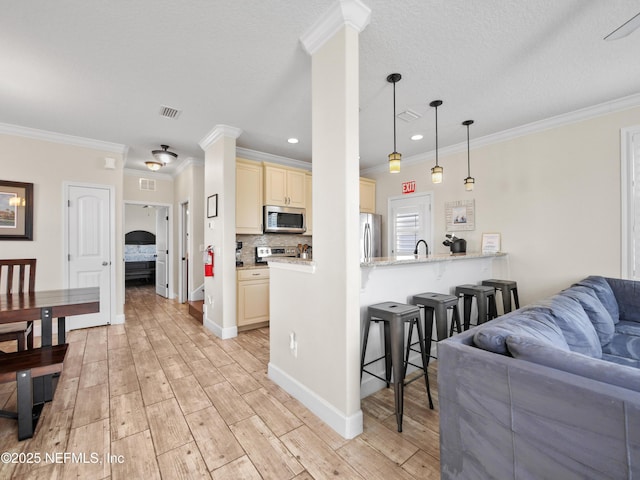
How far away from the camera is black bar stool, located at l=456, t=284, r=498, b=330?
2.86 m

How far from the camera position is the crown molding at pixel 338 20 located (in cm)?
173

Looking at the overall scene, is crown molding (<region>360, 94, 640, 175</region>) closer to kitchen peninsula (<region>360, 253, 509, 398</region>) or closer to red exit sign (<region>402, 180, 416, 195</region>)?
red exit sign (<region>402, 180, 416, 195</region>)

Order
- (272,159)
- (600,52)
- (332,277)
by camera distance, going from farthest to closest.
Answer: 1. (272,159)
2. (600,52)
3. (332,277)

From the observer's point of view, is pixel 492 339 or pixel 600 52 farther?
pixel 600 52

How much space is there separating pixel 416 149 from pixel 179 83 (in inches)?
134

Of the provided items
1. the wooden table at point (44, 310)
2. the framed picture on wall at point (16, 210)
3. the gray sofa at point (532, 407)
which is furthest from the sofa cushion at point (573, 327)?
the framed picture on wall at point (16, 210)

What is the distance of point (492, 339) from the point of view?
124cm

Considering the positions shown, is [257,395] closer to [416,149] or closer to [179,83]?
[179,83]

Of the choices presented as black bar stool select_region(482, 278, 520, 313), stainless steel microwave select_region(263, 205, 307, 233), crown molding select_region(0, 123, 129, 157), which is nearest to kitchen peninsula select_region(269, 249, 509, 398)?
black bar stool select_region(482, 278, 520, 313)

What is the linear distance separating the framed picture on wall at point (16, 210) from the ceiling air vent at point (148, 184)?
1.91 metres

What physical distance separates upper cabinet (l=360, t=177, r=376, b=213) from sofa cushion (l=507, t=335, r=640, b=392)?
4.17m

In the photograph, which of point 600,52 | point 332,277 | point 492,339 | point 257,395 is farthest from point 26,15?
point 600,52

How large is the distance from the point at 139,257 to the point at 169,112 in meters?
6.85

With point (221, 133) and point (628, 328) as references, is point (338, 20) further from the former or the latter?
point (628, 328)
